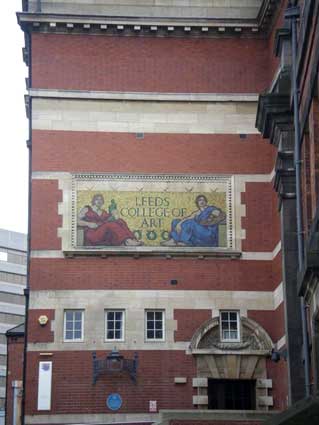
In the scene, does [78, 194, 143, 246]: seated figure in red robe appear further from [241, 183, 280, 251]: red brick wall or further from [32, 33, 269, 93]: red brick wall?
[32, 33, 269, 93]: red brick wall

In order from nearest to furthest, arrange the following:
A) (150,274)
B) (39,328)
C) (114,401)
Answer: (114,401) < (39,328) < (150,274)

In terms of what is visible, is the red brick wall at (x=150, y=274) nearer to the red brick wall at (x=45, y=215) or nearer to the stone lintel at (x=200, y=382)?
the red brick wall at (x=45, y=215)

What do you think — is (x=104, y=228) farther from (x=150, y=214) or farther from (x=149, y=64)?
(x=149, y=64)

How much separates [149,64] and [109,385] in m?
9.78

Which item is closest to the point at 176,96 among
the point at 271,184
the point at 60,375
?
the point at 271,184

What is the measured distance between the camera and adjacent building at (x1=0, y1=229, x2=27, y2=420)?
9694 centimetres

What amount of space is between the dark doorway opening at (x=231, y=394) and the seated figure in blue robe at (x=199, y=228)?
13.2 ft

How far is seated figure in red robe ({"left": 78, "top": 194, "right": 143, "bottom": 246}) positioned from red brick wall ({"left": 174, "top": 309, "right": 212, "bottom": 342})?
7.82ft

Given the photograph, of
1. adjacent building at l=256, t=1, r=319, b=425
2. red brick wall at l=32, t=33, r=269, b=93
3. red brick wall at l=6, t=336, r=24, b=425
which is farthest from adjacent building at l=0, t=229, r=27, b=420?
adjacent building at l=256, t=1, r=319, b=425

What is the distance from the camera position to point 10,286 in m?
101

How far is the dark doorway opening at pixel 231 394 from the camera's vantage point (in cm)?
3278

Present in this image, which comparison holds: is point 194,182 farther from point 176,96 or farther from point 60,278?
point 60,278

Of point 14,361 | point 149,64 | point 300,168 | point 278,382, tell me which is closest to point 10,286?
point 14,361

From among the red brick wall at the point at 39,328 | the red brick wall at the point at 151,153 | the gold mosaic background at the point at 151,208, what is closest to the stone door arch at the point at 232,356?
the gold mosaic background at the point at 151,208
